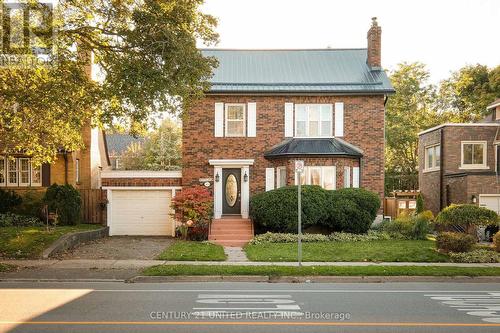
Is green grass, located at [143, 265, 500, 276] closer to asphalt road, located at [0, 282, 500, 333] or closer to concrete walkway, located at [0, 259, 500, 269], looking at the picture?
asphalt road, located at [0, 282, 500, 333]

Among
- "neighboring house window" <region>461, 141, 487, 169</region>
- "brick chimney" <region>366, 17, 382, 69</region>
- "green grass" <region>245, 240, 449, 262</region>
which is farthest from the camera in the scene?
"neighboring house window" <region>461, 141, 487, 169</region>

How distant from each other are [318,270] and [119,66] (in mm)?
8544

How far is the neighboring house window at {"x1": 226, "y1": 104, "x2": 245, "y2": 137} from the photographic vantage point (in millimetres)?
23250

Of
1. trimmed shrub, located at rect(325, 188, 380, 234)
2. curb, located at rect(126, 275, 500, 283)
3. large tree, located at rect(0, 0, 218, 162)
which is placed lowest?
curb, located at rect(126, 275, 500, 283)

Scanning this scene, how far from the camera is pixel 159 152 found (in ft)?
153

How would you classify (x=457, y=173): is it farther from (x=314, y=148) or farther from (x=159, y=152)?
(x=159, y=152)

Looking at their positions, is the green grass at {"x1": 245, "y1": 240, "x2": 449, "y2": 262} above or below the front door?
below

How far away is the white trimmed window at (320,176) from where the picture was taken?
22.2 metres

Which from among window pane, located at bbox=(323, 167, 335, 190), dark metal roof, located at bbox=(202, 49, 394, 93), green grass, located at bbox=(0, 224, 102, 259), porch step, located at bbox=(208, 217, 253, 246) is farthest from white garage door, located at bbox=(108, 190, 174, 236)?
window pane, located at bbox=(323, 167, 335, 190)

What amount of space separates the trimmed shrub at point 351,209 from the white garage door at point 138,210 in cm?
811

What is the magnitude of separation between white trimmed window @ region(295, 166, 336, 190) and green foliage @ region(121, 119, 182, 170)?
82.2 feet

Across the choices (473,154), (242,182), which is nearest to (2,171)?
(242,182)

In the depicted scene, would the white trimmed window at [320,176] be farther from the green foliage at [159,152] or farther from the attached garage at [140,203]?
the green foliage at [159,152]

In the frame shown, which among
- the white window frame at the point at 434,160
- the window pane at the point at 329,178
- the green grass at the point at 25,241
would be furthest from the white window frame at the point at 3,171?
the white window frame at the point at 434,160
